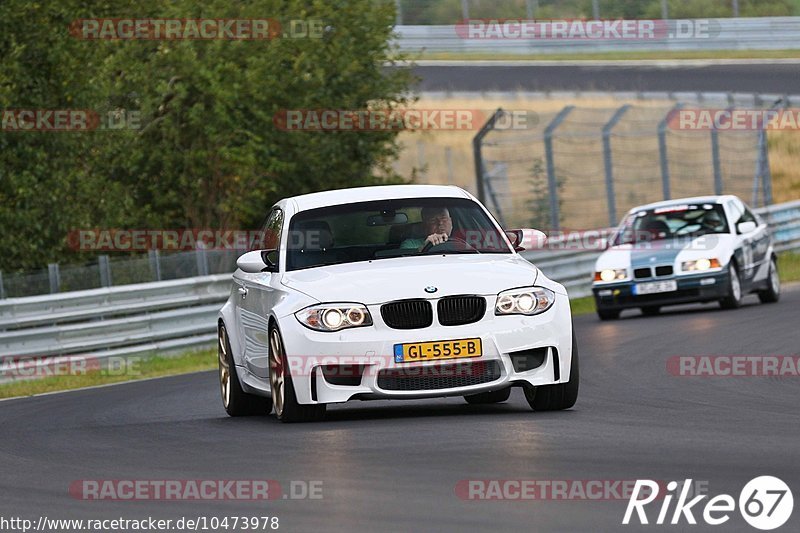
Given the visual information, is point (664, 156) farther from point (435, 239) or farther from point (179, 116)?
point (435, 239)

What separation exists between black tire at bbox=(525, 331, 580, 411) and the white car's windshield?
1079 millimetres

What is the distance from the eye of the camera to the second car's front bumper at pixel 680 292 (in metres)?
21.8

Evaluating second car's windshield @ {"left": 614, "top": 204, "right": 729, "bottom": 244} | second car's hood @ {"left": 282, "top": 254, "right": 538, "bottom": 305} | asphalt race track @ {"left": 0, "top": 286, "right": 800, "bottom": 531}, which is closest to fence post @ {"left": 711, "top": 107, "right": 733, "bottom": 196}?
second car's windshield @ {"left": 614, "top": 204, "right": 729, "bottom": 244}

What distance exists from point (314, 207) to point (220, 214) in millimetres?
19374

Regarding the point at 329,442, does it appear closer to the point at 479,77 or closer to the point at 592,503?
the point at 592,503

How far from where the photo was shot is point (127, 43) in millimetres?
29297

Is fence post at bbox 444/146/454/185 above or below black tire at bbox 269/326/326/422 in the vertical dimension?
below

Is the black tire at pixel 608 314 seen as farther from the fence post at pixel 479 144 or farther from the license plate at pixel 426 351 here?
the license plate at pixel 426 351

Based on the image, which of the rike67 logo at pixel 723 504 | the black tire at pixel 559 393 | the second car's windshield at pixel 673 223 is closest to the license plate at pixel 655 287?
the second car's windshield at pixel 673 223

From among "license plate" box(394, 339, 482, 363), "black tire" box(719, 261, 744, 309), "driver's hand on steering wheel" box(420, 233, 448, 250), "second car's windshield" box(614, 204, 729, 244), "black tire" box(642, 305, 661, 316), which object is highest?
"driver's hand on steering wheel" box(420, 233, 448, 250)

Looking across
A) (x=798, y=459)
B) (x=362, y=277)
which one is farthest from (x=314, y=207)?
(x=798, y=459)

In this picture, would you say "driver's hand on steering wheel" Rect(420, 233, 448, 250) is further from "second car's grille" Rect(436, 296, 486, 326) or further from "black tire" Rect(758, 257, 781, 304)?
"black tire" Rect(758, 257, 781, 304)

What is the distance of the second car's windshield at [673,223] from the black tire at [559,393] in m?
11.9

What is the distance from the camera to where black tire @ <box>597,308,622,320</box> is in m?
22.8
